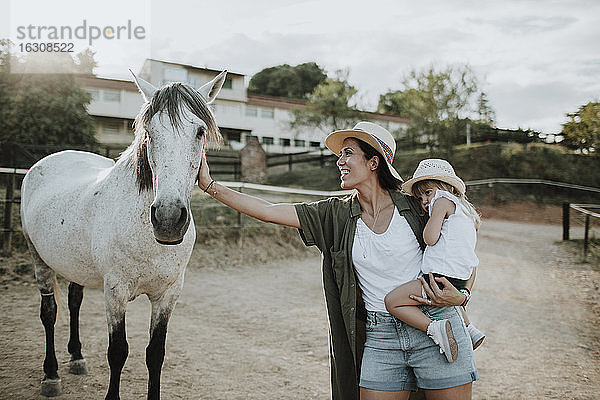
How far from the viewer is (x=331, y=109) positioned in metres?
23.1

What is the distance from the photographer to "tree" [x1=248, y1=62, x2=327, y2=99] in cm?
4506

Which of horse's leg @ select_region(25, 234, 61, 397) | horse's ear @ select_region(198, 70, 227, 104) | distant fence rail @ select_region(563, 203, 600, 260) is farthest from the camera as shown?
distant fence rail @ select_region(563, 203, 600, 260)

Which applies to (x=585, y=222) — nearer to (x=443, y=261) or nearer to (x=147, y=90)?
(x=443, y=261)

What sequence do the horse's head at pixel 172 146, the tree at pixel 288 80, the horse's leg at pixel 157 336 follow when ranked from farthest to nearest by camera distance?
the tree at pixel 288 80 < the horse's leg at pixel 157 336 < the horse's head at pixel 172 146

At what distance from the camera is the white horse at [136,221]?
2068 mm

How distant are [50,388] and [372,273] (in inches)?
108

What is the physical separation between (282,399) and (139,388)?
111 cm

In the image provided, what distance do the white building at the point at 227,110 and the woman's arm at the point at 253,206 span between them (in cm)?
2418

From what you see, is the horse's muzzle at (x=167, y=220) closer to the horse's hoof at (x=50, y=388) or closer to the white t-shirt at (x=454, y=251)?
the white t-shirt at (x=454, y=251)

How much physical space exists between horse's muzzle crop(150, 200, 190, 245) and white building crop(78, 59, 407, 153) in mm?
24512

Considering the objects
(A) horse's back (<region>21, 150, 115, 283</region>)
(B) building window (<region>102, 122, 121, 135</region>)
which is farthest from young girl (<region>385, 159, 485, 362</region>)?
(B) building window (<region>102, 122, 121, 135</region>)

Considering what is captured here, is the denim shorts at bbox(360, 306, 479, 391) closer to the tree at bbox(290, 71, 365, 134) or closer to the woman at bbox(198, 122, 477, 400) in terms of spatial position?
the woman at bbox(198, 122, 477, 400)

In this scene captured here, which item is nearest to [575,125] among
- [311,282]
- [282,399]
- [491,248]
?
[491,248]

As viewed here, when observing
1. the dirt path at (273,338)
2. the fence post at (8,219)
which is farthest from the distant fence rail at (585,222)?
the fence post at (8,219)
